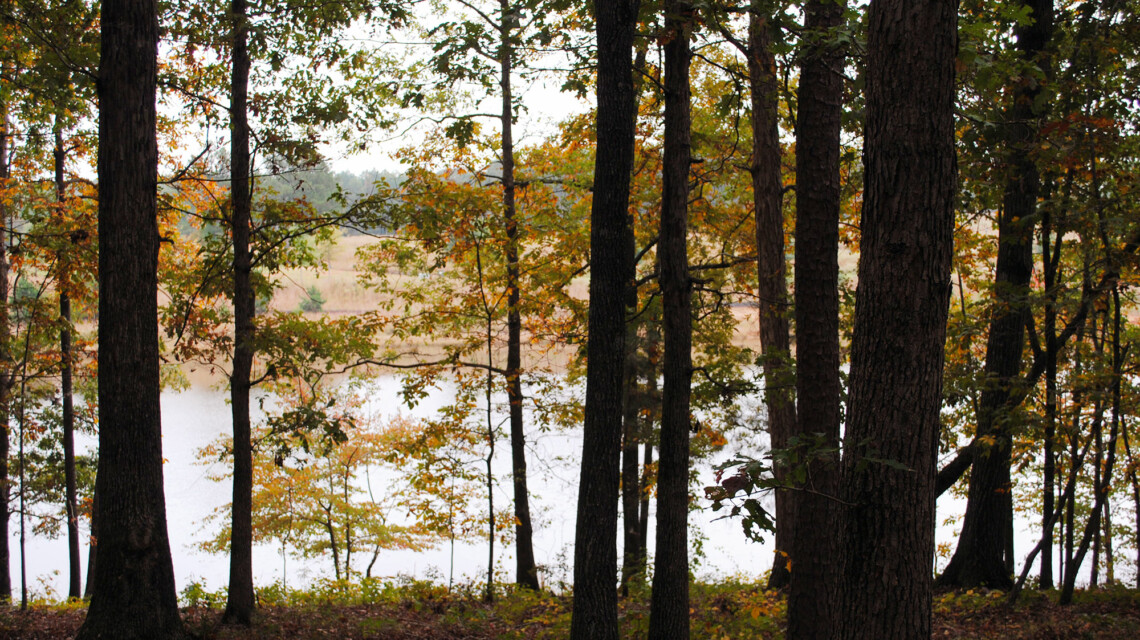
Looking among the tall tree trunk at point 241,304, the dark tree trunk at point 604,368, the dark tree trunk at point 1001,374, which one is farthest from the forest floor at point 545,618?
the dark tree trunk at point 604,368

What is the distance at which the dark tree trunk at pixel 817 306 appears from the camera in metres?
5.33

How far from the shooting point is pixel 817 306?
5.36 metres

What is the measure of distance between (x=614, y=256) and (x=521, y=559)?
8.67 metres

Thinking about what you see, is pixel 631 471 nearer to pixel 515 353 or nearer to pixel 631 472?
pixel 631 472

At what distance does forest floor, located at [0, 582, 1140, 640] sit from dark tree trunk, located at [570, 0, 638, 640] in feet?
5.94

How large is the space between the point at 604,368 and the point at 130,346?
362 cm

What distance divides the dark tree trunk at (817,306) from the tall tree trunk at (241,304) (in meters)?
5.70

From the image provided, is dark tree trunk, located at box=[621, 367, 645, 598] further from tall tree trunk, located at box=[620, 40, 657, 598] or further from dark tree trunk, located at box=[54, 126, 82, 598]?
dark tree trunk, located at box=[54, 126, 82, 598]

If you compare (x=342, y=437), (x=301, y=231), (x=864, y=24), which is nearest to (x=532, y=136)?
(x=301, y=231)

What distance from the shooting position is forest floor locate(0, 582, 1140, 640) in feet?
22.5

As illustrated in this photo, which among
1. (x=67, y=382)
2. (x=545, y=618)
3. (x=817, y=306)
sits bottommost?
(x=545, y=618)

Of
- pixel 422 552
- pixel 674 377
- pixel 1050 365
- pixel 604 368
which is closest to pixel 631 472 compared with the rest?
pixel 674 377

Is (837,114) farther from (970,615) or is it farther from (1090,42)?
(970,615)

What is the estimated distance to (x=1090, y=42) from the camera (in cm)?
682
